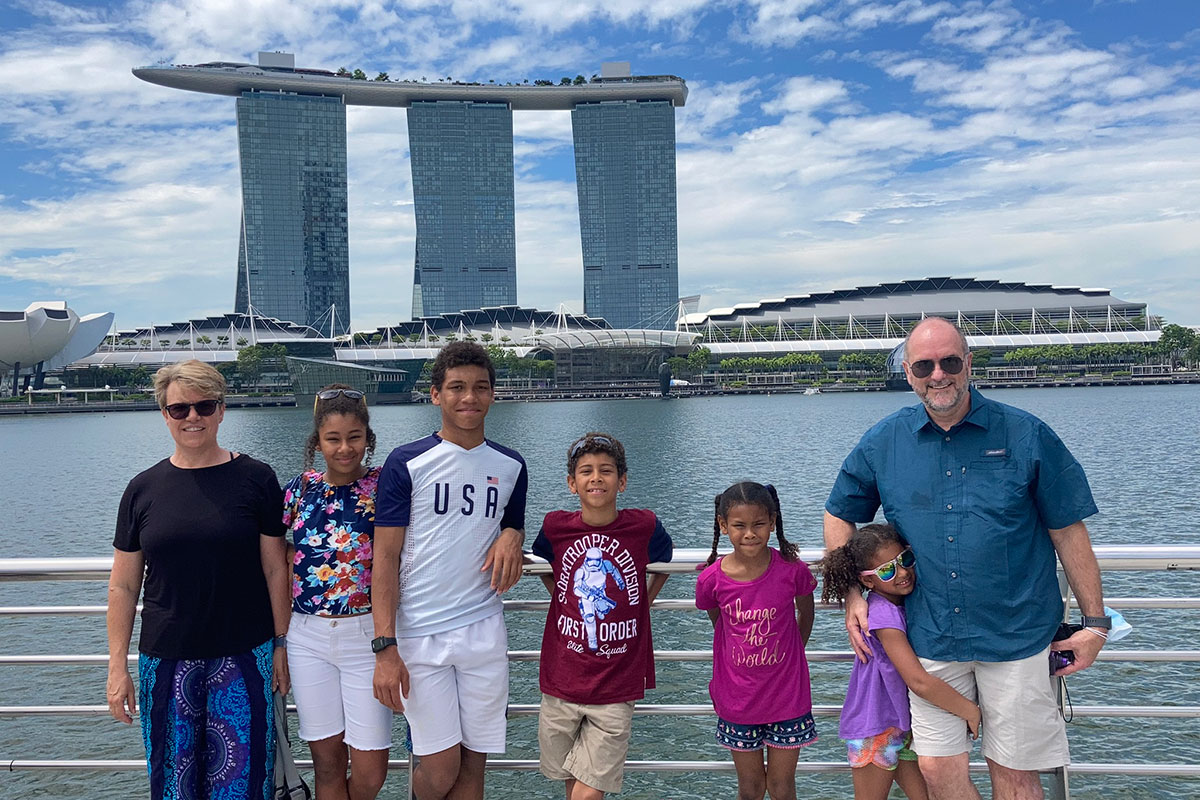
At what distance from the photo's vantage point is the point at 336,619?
9.36 feet

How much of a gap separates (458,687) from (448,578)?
368 millimetres

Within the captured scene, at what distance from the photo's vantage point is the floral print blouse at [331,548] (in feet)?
9.42

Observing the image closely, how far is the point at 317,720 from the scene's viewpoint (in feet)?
9.45

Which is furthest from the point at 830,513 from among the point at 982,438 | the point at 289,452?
the point at 289,452

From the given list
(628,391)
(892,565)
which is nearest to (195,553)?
(892,565)

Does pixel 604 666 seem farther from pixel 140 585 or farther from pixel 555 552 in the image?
pixel 140 585

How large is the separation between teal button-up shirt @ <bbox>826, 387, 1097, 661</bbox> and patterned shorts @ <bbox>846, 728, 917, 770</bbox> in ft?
0.99

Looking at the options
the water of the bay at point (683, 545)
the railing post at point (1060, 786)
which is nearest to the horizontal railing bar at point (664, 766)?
the railing post at point (1060, 786)

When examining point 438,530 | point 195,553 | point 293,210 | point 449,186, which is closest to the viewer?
point 195,553

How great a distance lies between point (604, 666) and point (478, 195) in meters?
135

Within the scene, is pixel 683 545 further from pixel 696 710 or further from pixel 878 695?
pixel 878 695

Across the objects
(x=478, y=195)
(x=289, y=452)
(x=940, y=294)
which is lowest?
(x=289, y=452)

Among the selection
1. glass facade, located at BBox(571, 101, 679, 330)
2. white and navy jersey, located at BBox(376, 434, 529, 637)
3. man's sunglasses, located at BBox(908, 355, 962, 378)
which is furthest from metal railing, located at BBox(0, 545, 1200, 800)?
glass facade, located at BBox(571, 101, 679, 330)

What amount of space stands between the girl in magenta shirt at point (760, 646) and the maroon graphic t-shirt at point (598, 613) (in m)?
0.24
